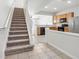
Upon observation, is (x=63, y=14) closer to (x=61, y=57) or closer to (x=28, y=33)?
(x=28, y=33)

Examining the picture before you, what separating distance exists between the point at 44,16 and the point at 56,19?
58.4 inches

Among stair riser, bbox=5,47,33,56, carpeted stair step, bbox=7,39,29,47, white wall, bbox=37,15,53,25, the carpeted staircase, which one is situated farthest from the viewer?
white wall, bbox=37,15,53,25

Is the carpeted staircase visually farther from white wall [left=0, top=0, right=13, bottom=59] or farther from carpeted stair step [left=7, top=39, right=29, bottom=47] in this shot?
white wall [left=0, top=0, right=13, bottom=59]

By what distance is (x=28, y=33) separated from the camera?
4.37 metres

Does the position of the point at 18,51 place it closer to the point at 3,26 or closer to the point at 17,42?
the point at 17,42

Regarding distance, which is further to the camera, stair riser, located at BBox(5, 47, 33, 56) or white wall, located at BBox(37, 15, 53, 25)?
white wall, located at BBox(37, 15, 53, 25)

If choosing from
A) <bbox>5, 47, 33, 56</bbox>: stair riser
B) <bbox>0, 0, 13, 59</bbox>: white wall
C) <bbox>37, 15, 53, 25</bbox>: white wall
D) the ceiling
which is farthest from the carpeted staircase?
<bbox>37, 15, 53, 25</bbox>: white wall

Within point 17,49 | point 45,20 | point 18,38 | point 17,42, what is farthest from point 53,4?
point 17,49

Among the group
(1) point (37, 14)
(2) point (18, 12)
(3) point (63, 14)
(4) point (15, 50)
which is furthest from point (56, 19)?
(4) point (15, 50)

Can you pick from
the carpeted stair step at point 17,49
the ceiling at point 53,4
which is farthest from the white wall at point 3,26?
the ceiling at point 53,4

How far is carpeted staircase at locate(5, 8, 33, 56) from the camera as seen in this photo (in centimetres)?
340

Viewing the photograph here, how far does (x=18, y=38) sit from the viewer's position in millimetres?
4055

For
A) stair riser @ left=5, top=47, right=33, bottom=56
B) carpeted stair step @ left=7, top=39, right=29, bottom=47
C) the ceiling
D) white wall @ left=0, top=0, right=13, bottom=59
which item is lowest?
stair riser @ left=5, top=47, right=33, bottom=56

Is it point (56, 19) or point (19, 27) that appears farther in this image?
point (56, 19)
